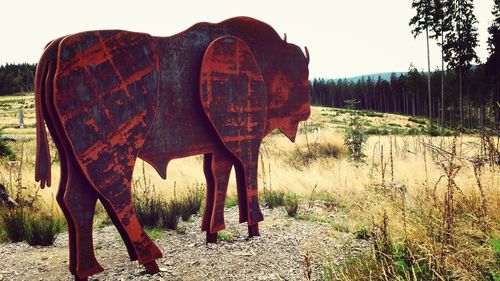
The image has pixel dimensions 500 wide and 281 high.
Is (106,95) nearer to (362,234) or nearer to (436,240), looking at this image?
(436,240)

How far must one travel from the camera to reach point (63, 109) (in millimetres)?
3057

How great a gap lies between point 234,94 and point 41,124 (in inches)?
72.5

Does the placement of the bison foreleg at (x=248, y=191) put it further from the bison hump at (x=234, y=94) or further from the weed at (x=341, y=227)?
the weed at (x=341, y=227)

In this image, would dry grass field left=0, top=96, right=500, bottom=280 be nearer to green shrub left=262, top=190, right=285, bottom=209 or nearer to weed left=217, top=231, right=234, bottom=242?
green shrub left=262, top=190, right=285, bottom=209

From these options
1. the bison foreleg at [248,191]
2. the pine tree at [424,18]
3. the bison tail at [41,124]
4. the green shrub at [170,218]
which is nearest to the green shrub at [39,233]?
the green shrub at [170,218]

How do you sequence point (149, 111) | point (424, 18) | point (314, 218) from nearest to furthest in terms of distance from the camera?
point (149, 111), point (314, 218), point (424, 18)

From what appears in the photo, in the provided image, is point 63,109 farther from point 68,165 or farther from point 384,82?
point 384,82

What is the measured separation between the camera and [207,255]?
4207 millimetres

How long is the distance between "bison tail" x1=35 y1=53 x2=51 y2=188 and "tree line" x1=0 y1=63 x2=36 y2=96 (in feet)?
235

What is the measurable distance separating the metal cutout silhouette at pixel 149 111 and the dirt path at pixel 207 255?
253 mm

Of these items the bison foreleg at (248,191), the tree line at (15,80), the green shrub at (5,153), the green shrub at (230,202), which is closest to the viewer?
the bison foreleg at (248,191)

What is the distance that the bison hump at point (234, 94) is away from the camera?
3926mm

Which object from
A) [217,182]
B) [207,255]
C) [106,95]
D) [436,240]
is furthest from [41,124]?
[436,240]

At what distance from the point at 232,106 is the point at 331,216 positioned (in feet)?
8.30
